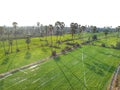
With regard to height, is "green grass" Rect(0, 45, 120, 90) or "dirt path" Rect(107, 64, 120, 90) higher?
"green grass" Rect(0, 45, 120, 90)

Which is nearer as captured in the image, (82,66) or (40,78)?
(40,78)

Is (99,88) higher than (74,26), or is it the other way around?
(74,26)

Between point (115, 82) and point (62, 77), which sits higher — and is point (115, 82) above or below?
below

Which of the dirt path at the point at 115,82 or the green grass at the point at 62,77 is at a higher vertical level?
the green grass at the point at 62,77

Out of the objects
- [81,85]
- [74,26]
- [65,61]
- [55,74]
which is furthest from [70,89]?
[74,26]

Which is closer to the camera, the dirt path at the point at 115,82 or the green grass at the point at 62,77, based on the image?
the green grass at the point at 62,77

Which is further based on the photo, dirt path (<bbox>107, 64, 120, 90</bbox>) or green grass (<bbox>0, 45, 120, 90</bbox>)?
dirt path (<bbox>107, 64, 120, 90</bbox>)

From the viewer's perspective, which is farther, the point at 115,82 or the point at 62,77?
the point at 62,77

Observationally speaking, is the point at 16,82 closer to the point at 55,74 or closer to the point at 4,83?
the point at 4,83
